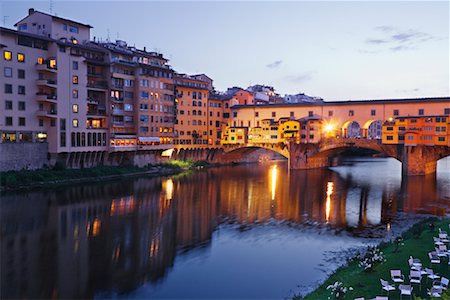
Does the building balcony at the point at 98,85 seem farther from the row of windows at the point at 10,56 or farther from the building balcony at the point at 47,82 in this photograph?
the row of windows at the point at 10,56

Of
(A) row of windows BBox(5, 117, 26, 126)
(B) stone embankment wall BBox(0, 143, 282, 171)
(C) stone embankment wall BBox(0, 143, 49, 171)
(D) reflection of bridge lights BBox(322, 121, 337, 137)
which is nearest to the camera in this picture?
(C) stone embankment wall BBox(0, 143, 49, 171)

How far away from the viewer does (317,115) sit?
5209cm

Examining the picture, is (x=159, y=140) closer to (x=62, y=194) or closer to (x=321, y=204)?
(x=62, y=194)

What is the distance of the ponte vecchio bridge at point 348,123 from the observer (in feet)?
143

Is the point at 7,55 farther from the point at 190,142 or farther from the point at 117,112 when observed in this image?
the point at 190,142

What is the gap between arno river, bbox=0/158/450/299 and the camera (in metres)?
14.2

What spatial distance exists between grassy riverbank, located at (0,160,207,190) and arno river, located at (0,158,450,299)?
82.0 inches

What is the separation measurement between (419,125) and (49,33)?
37784mm

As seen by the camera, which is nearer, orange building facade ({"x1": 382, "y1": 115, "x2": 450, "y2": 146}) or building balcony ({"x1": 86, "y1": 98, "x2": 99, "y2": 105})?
building balcony ({"x1": 86, "y1": 98, "x2": 99, "y2": 105})

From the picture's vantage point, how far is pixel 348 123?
51312 millimetres

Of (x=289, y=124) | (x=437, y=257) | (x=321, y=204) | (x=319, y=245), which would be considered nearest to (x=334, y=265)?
(x=319, y=245)

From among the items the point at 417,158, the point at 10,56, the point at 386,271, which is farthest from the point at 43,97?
the point at 417,158

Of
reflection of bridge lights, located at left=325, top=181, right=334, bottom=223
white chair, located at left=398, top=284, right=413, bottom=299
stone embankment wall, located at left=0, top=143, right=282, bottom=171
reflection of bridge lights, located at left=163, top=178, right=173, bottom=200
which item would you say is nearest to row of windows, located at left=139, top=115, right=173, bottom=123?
stone embankment wall, located at left=0, top=143, right=282, bottom=171

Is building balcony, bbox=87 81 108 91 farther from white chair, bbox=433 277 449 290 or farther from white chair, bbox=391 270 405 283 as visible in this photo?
white chair, bbox=433 277 449 290
